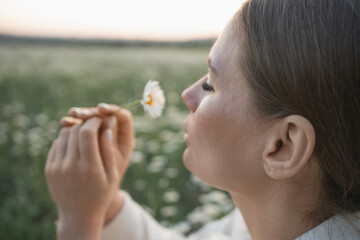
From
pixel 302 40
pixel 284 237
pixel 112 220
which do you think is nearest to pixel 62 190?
pixel 112 220

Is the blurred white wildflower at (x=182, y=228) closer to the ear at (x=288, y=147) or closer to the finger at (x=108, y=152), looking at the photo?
the finger at (x=108, y=152)

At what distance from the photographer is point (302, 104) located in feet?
2.14

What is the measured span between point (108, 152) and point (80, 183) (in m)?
0.11

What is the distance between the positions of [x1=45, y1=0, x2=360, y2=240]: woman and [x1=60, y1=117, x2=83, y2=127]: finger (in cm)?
36

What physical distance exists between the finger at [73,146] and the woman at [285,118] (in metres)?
0.30

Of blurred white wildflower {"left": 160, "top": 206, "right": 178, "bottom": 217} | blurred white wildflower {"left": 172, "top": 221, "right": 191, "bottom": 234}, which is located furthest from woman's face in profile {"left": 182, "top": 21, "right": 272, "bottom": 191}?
blurred white wildflower {"left": 160, "top": 206, "right": 178, "bottom": 217}

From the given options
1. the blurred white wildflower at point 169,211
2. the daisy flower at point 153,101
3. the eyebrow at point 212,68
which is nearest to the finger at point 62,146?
the daisy flower at point 153,101

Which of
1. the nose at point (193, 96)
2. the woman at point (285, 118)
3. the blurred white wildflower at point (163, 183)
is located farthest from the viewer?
the blurred white wildflower at point (163, 183)

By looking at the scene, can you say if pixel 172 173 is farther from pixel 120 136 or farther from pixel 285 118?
pixel 285 118

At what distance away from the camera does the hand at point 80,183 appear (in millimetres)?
947

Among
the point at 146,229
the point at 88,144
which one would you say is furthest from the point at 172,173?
the point at 88,144

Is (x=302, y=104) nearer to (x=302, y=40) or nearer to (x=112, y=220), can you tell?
(x=302, y=40)

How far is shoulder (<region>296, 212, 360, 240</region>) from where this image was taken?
2.32 ft

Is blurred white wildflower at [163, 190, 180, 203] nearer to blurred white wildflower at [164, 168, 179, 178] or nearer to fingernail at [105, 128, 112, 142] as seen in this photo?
blurred white wildflower at [164, 168, 179, 178]
